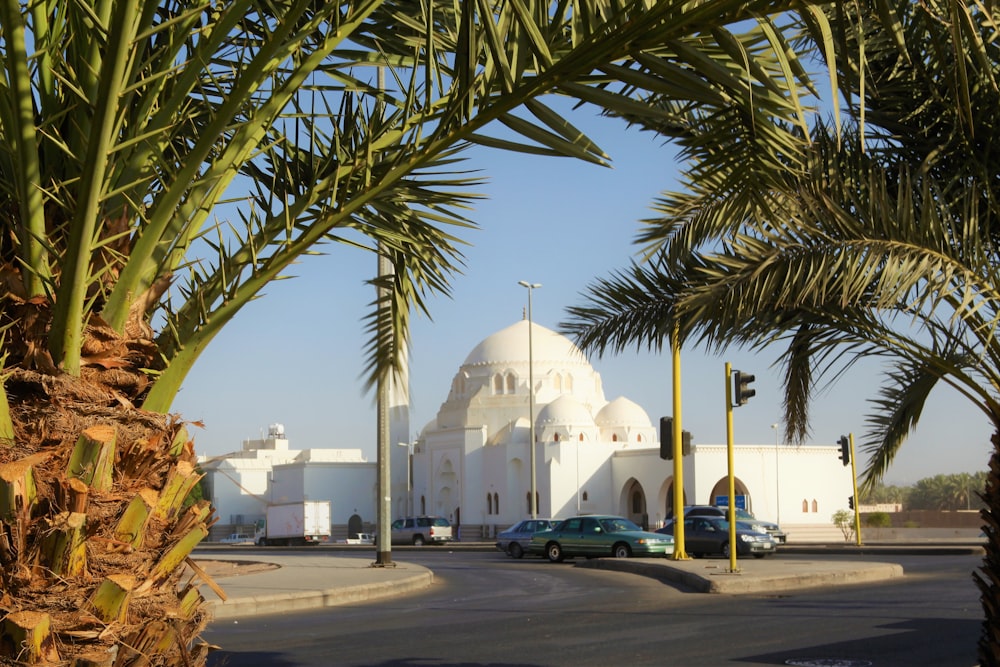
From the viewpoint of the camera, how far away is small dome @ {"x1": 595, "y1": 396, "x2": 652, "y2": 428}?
62406mm

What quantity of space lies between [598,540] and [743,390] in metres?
10.1

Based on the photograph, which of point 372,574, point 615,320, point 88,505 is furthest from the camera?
point 372,574

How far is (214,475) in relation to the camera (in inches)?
2933

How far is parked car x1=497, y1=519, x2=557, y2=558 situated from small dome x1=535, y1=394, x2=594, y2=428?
2609cm

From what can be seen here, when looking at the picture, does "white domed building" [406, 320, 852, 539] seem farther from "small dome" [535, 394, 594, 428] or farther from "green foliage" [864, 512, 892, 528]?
"green foliage" [864, 512, 892, 528]

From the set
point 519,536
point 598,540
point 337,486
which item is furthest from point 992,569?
point 337,486

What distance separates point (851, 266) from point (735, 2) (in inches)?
130

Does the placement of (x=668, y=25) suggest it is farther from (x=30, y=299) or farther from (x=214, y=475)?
(x=214, y=475)

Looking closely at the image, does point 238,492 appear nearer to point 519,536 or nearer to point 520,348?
point 520,348

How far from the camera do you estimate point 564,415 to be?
57.8 meters

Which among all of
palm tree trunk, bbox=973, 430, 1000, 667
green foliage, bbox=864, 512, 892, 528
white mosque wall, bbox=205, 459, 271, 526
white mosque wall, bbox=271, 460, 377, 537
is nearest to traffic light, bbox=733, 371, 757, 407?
palm tree trunk, bbox=973, 430, 1000, 667

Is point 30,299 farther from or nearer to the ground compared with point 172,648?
farther from the ground

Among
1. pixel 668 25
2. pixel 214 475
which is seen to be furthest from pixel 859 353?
pixel 214 475

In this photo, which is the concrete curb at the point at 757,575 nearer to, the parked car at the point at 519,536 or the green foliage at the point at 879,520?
the parked car at the point at 519,536
